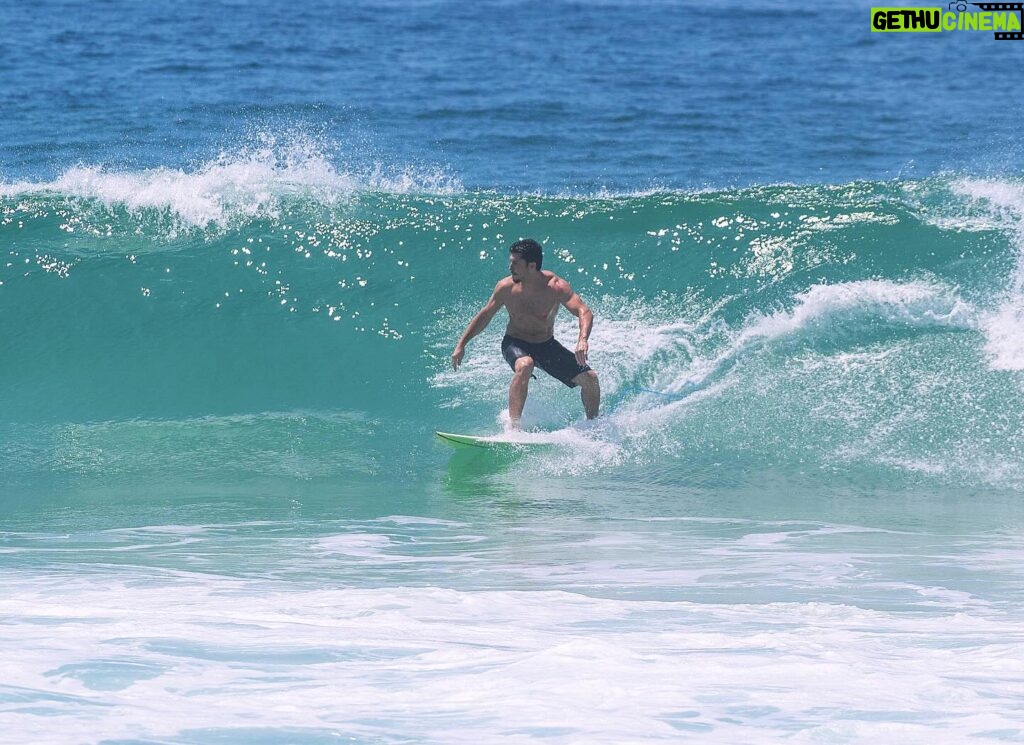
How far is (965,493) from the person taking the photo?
7.71 meters

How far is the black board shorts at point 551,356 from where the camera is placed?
8281 millimetres

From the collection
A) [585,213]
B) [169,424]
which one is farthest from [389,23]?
[169,424]

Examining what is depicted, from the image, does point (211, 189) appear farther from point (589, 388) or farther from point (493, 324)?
point (589, 388)

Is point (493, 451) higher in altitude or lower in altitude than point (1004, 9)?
lower

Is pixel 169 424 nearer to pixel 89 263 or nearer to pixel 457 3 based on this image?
pixel 89 263

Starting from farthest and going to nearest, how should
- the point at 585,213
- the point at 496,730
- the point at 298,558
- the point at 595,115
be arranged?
the point at 595,115, the point at 585,213, the point at 298,558, the point at 496,730

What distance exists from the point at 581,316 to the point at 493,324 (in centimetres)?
208

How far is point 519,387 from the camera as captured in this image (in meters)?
8.16

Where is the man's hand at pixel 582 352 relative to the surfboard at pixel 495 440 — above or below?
above

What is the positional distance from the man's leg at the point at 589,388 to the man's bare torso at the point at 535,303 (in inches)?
14.7

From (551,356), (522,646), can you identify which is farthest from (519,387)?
(522,646)

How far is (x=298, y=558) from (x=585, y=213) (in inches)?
266

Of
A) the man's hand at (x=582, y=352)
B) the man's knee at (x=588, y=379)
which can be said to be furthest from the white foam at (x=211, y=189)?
the man's hand at (x=582, y=352)

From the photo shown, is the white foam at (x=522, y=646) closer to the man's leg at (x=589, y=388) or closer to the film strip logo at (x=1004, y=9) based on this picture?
the man's leg at (x=589, y=388)
